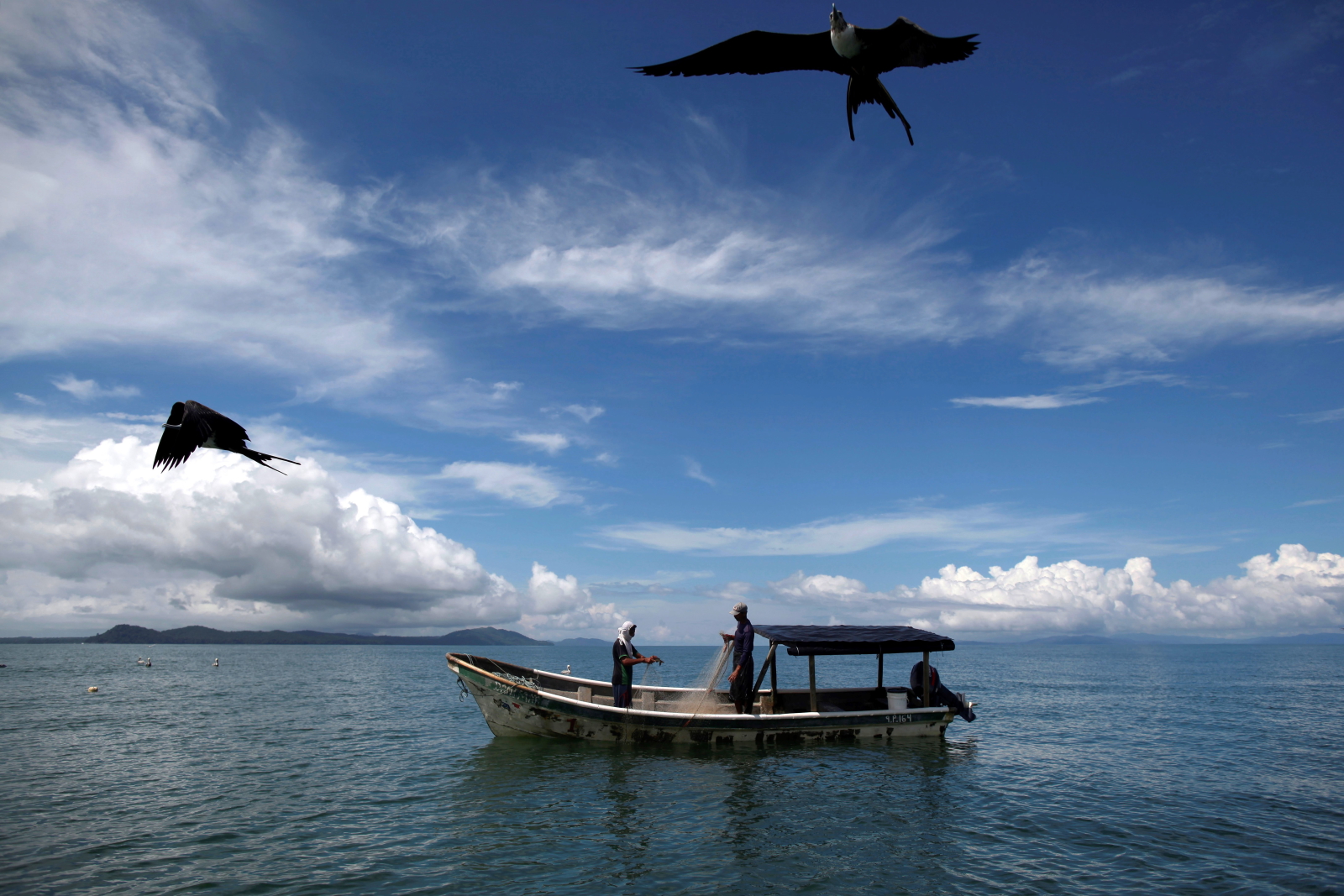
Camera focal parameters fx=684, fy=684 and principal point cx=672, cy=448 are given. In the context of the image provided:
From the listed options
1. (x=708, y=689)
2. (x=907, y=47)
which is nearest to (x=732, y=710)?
(x=708, y=689)

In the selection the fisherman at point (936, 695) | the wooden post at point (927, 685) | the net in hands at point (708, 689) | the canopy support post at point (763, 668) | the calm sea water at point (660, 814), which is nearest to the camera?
the calm sea water at point (660, 814)

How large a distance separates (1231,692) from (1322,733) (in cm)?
2562

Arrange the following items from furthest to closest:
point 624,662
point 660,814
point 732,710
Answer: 1. point 732,710
2. point 624,662
3. point 660,814

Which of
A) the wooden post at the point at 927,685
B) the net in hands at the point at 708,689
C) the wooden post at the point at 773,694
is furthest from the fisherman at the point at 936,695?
the net in hands at the point at 708,689

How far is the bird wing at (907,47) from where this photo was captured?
21.3 ft

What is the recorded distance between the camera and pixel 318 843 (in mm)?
11992

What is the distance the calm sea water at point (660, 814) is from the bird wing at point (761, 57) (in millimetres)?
10795

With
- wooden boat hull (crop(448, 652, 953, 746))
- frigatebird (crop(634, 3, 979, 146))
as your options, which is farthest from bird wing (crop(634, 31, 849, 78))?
wooden boat hull (crop(448, 652, 953, 746))

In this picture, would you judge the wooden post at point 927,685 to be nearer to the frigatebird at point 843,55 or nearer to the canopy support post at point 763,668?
the canopy support post at point 763,668

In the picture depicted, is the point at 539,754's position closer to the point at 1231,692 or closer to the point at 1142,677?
the point at 1231,692

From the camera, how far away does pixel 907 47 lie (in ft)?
22.3

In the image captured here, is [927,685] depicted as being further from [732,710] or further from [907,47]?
[907,47]

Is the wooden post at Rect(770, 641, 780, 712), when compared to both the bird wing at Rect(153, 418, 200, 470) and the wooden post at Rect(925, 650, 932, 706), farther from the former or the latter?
the bird wing at Rect(153, 418, 200, 470)

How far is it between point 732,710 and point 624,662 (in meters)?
4.65
